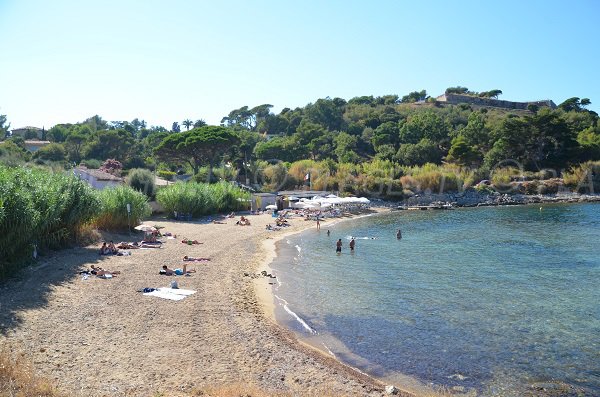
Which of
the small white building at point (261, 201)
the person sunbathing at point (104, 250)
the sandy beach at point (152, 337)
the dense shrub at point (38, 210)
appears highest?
the dense shrub at point (38, 210)

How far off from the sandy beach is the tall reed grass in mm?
19974

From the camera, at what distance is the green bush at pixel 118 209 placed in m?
28.8

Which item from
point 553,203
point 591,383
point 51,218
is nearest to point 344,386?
point 591,383

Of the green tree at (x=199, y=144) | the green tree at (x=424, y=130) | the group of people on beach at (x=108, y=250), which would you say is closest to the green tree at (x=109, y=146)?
the green tree at (x=199, y=144)

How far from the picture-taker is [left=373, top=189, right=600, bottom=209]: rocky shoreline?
6385 centimetres

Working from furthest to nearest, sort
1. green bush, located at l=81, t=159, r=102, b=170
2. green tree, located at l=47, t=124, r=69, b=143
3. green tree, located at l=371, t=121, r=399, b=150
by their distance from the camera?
green tree, located at l=47, t=124, r=69, b=143 < green tree, located at l=371, t=121, r=399, b=150 < green bush, located at l=81, t=159, r=102, b=170

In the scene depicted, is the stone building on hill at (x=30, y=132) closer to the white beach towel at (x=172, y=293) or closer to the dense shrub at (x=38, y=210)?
the dense shrub at (x=38, y=210)

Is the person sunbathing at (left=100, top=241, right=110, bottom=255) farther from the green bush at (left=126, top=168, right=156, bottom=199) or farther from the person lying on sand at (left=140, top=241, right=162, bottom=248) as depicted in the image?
the green bush at (left=126, top=168, right=156, bottom=199)

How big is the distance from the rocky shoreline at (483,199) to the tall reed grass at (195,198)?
22946 millimetres

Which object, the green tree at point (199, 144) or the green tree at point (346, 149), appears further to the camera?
the green tree at point (346, 149)

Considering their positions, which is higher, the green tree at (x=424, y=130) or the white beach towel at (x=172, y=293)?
the green tree at (x=424, y=130)

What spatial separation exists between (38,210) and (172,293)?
663cm

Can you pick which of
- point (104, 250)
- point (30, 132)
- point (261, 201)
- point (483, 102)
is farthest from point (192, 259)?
point (483, 102)

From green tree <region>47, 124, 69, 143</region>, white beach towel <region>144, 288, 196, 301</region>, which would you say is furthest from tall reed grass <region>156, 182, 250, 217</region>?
green tree <region>47, 124, 69, 143</region>
